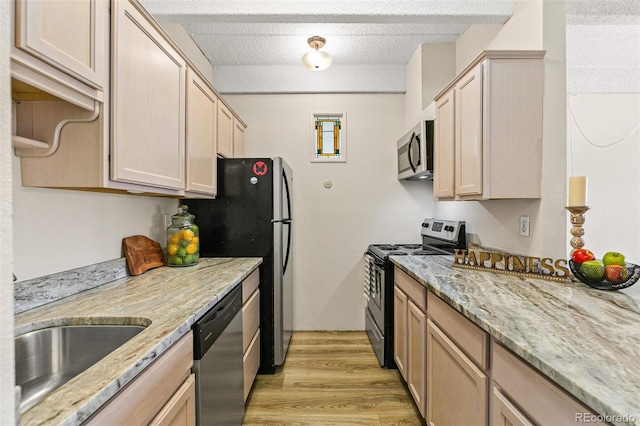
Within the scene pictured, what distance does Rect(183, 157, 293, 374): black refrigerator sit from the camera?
2461 millimetres

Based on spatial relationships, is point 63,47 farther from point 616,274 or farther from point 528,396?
point 616,274

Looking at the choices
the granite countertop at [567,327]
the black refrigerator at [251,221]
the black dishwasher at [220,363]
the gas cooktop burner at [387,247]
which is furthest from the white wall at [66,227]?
the gas cooktop burner at [387,247]

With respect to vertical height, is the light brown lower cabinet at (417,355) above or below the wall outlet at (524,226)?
below

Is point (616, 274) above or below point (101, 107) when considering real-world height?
below

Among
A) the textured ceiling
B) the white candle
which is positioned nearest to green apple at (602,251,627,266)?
the white candle

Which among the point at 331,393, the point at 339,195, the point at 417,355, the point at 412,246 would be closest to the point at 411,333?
the point at 417,355

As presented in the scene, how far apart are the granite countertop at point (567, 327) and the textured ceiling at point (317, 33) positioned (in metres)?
1.69

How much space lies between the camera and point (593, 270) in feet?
4.75

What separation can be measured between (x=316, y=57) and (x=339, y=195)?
4.56 feet

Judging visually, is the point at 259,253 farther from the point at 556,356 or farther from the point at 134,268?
the point at 556,356

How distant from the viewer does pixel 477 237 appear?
249 cm

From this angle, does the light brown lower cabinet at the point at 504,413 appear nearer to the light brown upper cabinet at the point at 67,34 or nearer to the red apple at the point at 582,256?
the red apple at the point at 582,256

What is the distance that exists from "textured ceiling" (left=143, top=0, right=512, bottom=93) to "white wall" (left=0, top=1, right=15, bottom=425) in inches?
76.2

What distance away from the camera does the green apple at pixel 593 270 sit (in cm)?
144
